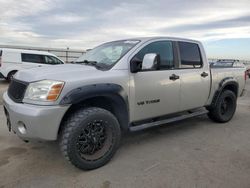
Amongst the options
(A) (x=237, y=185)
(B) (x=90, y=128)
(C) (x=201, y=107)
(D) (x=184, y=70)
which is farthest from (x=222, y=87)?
(B) (x=90, y=128)

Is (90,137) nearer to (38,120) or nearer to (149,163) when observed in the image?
(38,120)

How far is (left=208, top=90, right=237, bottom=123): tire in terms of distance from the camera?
18.5 feet

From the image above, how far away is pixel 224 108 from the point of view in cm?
597

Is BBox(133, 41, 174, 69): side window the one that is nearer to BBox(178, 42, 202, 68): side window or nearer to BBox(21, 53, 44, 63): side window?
BBox(178, 42, 202, 68): side window

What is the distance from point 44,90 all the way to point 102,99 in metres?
0.85

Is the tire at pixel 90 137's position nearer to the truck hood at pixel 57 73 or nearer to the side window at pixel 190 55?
the truck hood at pixel 57 73

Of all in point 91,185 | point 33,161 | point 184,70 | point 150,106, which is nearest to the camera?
point 91,185

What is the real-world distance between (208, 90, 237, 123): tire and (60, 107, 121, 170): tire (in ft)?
9.51

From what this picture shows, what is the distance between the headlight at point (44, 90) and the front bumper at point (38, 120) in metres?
0.11

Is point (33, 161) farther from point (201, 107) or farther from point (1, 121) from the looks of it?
point (201, 107)

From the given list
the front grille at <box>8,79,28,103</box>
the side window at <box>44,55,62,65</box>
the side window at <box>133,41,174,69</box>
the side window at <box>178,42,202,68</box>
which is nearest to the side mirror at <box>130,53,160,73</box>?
the side window at <box>133,41,174,69</box>

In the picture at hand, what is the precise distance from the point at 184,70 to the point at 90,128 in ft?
7.10

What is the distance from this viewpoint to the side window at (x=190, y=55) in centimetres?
475

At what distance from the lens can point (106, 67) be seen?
376 centimetres
